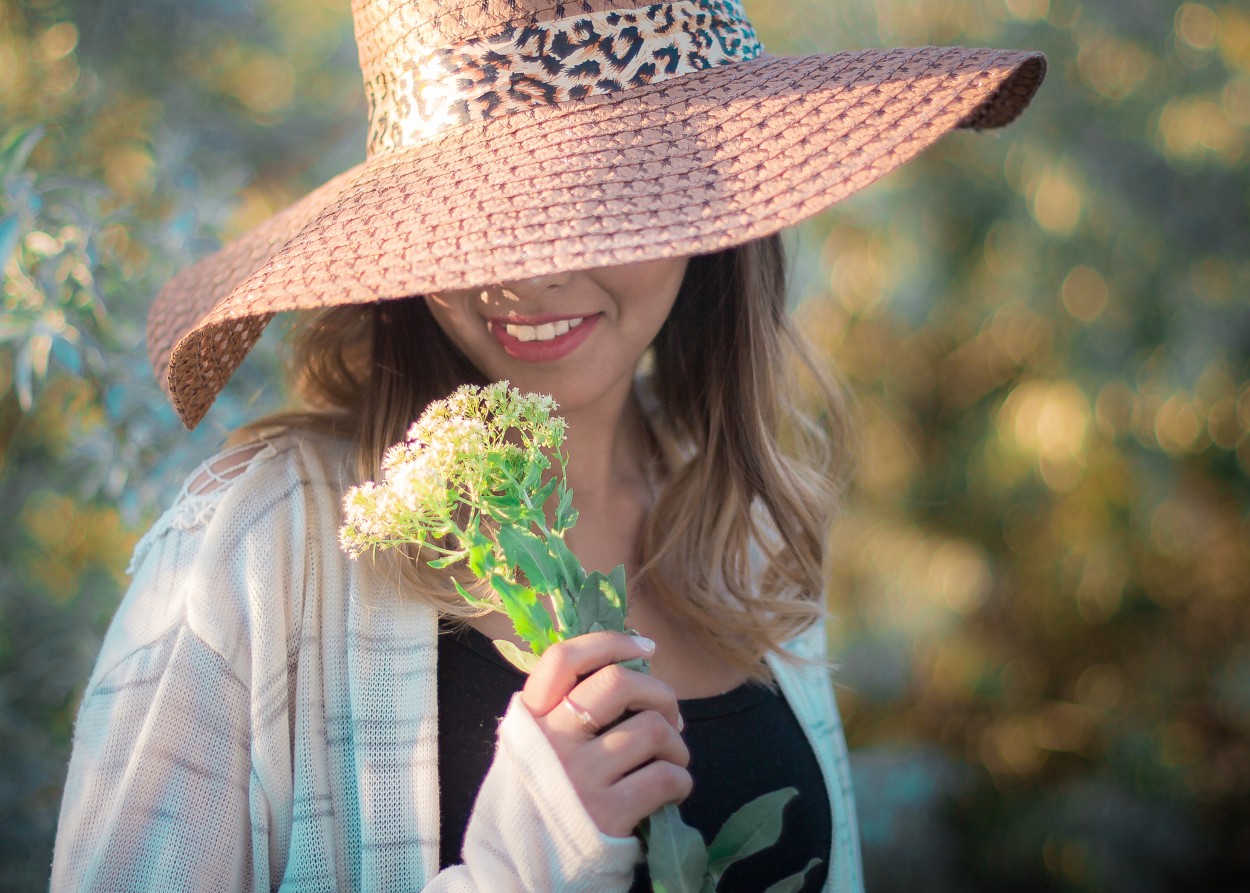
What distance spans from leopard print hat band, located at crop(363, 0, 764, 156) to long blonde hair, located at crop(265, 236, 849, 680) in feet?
1.21

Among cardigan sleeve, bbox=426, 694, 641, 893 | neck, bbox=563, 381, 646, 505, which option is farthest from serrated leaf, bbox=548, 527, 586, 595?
neck, bbox=563, 381, 646, 505

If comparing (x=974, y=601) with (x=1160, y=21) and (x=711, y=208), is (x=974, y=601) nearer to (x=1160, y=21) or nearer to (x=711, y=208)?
(x=1160, y=21)

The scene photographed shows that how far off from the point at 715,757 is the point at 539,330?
1.95ft

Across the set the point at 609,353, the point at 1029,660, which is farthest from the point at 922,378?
the point at 609,353

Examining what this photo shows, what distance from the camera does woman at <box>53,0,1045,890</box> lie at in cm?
94

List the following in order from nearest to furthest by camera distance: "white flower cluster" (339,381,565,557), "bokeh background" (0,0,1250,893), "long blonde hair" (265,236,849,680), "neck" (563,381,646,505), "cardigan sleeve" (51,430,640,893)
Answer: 1. "white flower cluster" (339,381,565,557)
2. "cardigan sleeve" (51,430,640,893)
3. "long blonde hair" (265,236,849,680)
4. "neck" (563,381,646,505)
5. "bokeh background" (0,0,1250,893)

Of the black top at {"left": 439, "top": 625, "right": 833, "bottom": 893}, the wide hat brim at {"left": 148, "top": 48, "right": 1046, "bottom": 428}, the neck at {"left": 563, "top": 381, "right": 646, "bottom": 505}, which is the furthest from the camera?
the neck at {"left": 563, "top": 381, "right": 646, "bottom": 505}

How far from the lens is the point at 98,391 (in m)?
1.65

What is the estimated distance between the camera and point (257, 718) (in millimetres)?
1113

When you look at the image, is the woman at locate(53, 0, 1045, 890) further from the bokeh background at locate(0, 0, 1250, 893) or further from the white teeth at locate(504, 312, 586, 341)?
the bokeh background at locate(0, 0, 1250, 893)

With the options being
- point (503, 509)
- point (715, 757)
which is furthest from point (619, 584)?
point (715, 757)

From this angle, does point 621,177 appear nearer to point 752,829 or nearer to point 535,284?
point 535,284

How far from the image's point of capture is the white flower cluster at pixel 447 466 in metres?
0.84

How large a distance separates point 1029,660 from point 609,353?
9.05ft
